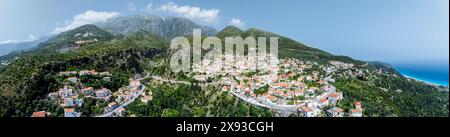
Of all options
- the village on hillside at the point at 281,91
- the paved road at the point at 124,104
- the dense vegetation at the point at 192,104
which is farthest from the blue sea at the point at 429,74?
the paved road at the point at 124,104

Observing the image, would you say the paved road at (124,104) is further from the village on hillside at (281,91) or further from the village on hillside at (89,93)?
the village on hillside at (281,91)

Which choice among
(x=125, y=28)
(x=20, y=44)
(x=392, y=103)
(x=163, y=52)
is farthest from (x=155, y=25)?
(x=392, y=103)

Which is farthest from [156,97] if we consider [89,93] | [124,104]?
[89,93]

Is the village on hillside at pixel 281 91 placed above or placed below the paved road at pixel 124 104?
above

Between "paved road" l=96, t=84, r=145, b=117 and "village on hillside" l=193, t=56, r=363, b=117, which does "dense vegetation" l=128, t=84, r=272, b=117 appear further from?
"village on hillside" l=193, t=56, r=363, b=117

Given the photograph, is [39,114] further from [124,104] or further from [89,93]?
[124,104]

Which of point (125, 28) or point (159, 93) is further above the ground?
point (125, 28)

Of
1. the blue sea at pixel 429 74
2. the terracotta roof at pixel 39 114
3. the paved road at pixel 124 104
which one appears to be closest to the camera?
the terracotta roof at pixel 39 114

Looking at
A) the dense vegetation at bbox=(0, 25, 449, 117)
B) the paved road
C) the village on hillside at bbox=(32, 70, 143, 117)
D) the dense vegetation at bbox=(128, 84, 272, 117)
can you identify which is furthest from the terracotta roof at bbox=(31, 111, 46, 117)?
the dense vegetation at bbox=(128, 84, 272, 117)
